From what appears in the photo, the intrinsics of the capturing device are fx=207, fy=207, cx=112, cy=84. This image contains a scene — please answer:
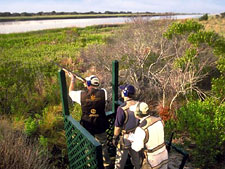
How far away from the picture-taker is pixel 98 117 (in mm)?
3496

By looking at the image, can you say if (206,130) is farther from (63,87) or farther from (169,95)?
(169,95)

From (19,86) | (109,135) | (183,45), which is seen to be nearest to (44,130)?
(109,135)

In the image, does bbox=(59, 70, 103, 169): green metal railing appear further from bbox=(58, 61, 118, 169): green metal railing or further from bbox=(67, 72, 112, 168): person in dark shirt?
bbox=(67, 72, 112, 168): person in dark shirt

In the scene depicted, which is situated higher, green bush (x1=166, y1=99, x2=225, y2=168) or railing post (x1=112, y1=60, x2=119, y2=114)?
railing post (x1=112, y1=60, x2=119, y2=114)

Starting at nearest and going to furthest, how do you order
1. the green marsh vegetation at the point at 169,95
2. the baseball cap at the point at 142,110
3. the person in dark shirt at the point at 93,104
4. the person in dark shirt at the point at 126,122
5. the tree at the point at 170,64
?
1. the baseball cap at the point at 142,110
2. the person in dark shirt at the point at 126,122
3. the person in dark shirt at the point at 93,104
4. the green marsh vegetation at the point at 169,95
5. the tree at the point at 170,64

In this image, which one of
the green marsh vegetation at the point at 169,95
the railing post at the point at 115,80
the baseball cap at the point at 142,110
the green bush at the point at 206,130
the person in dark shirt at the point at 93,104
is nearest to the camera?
the baseball cap at the point at 142,110

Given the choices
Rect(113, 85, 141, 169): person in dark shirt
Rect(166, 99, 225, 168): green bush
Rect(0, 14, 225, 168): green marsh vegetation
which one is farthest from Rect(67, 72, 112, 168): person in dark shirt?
Rect(166, 99, 225, 168): green bush

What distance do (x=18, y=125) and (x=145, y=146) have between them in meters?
3.62

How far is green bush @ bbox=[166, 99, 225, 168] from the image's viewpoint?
386 centimetres

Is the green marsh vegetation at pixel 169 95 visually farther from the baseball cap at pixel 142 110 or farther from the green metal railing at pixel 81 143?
the baseball cap at pixel 142 110

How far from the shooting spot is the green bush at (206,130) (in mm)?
3861

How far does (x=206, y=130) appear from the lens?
3.91 metres

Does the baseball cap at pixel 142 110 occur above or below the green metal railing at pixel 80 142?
above

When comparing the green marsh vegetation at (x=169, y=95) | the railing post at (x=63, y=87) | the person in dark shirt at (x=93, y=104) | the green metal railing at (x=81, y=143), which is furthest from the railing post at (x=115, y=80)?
the green marsh vegetation at (x=169, y=95)
